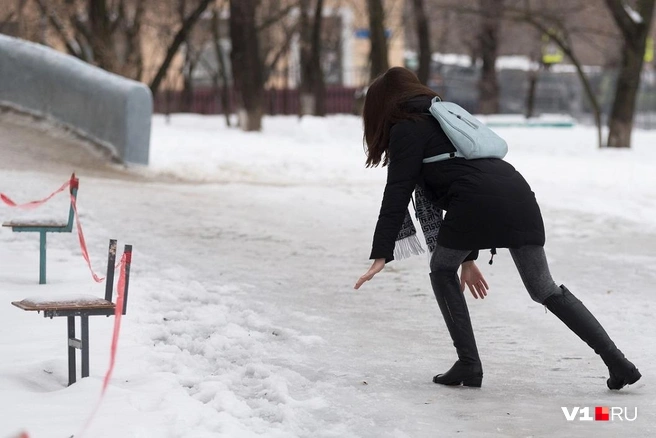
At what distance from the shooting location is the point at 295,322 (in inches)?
313

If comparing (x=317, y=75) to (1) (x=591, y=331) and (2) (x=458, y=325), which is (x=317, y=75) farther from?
(1) (x=591, y=331)

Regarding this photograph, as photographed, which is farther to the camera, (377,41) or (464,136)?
(377,41)

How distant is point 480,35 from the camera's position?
37.8m

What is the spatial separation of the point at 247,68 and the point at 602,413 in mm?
21620

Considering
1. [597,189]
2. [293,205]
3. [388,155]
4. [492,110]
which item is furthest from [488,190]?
[492,110]

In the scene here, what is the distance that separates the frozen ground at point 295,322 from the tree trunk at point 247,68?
10013 millimetres

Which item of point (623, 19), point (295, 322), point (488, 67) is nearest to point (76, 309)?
point (295, 322)

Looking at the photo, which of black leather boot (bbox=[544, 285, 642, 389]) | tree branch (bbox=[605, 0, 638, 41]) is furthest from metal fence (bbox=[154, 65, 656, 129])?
black leather boot (bbox=[544, 285, 642, 389])

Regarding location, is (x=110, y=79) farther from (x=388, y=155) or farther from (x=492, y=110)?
(x=492, y=110)

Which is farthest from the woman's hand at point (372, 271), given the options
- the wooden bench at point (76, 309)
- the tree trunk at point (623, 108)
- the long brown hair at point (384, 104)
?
the tree trunk at point (623, 108)

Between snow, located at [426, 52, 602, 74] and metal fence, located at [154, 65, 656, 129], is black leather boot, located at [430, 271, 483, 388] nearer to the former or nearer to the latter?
metal fence, located at [154, 65, 656, 129]

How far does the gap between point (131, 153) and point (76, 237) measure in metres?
7.41

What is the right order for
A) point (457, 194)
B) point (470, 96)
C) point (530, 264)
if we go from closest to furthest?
1. point (457, 194)
2. point (530, 264)
3. point (470, 96)

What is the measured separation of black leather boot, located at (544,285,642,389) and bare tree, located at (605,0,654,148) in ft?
63.3
